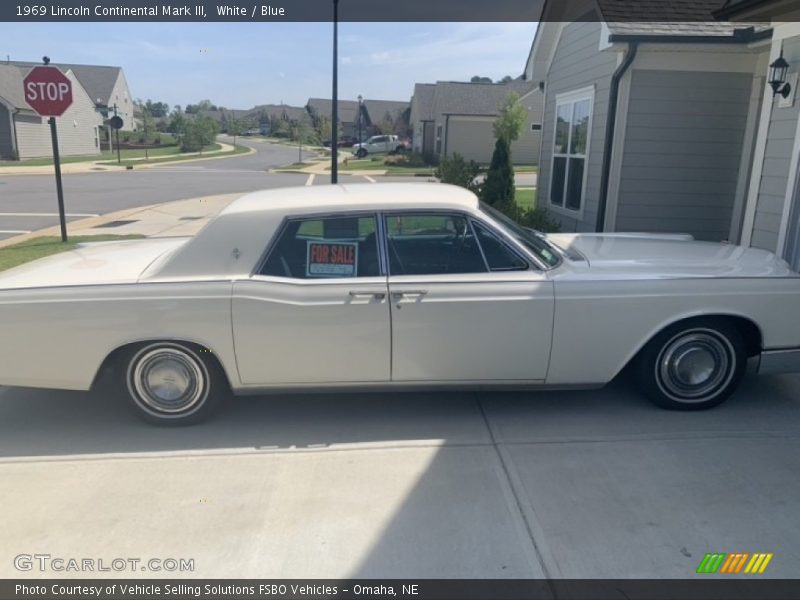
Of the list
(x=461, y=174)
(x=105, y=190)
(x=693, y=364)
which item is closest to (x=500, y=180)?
(x=461, y=174)

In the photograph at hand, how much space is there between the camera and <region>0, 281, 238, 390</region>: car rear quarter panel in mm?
3758

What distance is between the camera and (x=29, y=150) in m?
42.5

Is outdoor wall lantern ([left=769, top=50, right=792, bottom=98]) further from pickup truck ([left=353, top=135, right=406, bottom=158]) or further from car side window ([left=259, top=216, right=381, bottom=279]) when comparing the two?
pickup truck ([left=353, top=135, right=406, bottom=158])

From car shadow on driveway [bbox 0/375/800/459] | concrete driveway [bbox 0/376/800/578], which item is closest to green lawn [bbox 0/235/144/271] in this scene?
car shadow on driveway [bbox 0/375/800/459]

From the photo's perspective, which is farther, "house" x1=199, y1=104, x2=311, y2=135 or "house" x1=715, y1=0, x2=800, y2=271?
"house" x1=199, y1=104, x2=311, y2=135

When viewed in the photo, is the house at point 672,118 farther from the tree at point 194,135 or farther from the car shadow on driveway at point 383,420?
the tree at point 194,135

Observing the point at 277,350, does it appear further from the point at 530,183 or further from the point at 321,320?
the point at 530,183

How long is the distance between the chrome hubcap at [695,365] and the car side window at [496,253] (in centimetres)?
113

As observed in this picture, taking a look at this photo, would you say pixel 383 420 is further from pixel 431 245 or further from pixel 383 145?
pixel 383 145

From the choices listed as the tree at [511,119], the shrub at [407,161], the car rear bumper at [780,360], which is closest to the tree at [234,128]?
the shrub at [407,161]

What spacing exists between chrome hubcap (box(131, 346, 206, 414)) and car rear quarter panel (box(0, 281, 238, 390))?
0.15 meters

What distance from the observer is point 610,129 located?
8.96 meters

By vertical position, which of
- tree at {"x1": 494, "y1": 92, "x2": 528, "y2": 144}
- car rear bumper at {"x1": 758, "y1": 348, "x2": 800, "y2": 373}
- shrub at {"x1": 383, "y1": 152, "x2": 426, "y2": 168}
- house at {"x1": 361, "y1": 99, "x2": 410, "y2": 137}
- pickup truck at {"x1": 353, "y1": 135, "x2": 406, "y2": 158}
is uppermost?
house at {"x1": 361, "y1": 99, "x2": 410, "y2": 137}

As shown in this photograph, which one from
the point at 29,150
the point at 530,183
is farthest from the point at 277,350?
the point at 29,150
